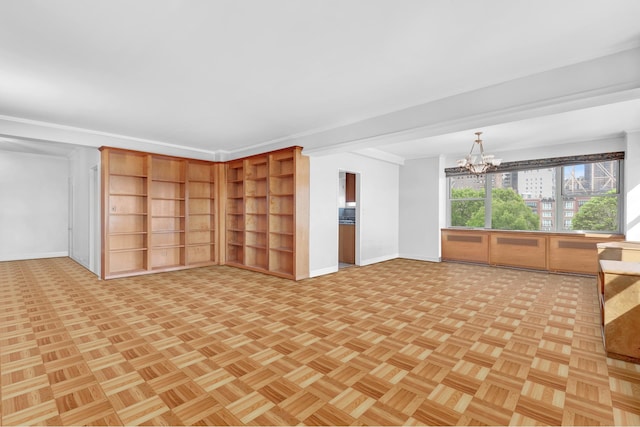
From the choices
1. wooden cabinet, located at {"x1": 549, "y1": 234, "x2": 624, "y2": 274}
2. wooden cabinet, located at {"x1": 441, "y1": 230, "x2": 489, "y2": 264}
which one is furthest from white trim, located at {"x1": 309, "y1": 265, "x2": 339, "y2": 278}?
wooden cabinet, located at {"x1": 549, "y1": 234, "x2": 624, "y2": 274}

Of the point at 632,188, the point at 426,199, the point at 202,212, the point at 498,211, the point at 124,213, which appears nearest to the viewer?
the point at 632,188

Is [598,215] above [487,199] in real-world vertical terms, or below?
below

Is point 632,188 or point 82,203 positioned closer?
point 632,188

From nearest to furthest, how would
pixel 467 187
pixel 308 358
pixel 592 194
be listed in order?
pixel 308 358 < pixel 592 194 < pixel 467 187

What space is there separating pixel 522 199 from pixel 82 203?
992 cm

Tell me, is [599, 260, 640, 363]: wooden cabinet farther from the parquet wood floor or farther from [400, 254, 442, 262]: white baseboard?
[400, 254, 442, 262]: white baseboard

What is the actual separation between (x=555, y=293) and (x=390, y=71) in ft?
14.0

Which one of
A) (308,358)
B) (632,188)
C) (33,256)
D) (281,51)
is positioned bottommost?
(308,358)

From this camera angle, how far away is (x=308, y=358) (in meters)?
2.61

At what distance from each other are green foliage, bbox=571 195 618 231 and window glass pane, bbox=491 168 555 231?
499mm

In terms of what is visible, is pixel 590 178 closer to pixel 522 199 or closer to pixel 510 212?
pixel 522 199

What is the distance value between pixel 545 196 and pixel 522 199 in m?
0.43

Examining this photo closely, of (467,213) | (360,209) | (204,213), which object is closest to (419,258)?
(467,213)

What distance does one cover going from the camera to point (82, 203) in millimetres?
6828
